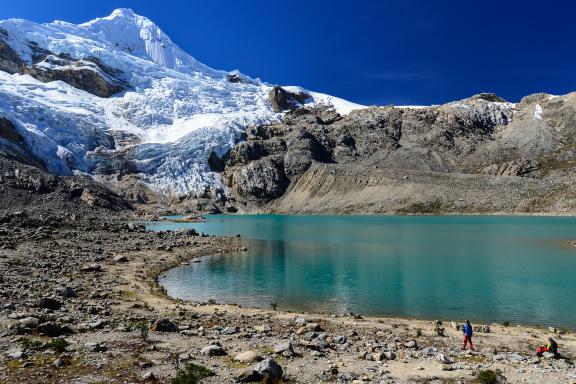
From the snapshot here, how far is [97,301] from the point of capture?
2348 cm

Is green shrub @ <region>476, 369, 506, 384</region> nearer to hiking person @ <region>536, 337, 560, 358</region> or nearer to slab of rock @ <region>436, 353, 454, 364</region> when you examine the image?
slab of rock @ <region>436, 353, 454, 364</region>

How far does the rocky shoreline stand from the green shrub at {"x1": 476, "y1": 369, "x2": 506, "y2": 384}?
0.90ft

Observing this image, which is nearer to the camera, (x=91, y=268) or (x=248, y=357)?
(x=248, y=357)

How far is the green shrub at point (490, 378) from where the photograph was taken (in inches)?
477

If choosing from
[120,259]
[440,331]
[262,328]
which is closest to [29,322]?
[262,328]

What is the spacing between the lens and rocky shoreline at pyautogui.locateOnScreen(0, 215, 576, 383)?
41.3 feet

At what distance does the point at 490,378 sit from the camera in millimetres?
12133

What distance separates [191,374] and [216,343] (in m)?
4.60

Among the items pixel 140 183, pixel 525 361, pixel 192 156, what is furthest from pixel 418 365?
pixel 192 156

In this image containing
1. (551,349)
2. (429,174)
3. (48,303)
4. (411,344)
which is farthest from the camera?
(429,174)

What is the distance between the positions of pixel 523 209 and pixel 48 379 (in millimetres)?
144244

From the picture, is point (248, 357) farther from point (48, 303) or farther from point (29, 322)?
point (48, 303)

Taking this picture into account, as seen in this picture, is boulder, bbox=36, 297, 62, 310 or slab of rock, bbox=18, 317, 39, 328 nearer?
slab of rock, bbox=18, 317, 39, 328

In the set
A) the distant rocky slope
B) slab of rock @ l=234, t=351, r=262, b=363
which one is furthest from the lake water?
the distant rocky slope
